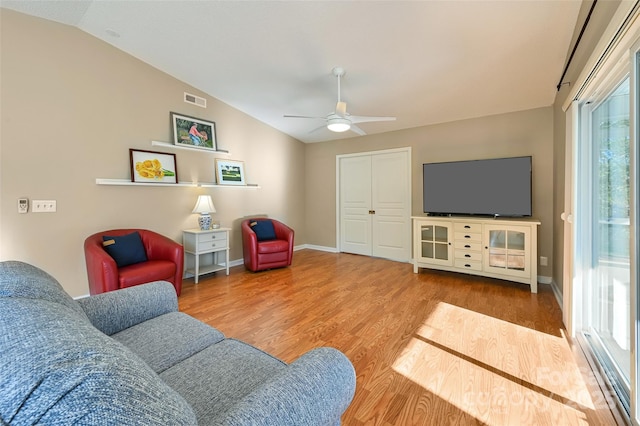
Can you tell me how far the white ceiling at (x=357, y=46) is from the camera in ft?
7.90

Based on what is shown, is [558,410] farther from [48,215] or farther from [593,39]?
[48,215]

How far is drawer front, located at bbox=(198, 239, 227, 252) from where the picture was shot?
154 inches

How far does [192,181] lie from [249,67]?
185 cm

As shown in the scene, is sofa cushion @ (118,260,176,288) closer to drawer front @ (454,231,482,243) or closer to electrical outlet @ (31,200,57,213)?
electrical outlet @ (31,200,57,213)

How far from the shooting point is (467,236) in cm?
384

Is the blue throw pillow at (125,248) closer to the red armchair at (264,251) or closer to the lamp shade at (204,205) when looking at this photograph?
the lamp shade at (204,205)

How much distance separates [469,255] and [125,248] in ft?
14.1

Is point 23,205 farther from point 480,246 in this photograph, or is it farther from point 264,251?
point 480,246

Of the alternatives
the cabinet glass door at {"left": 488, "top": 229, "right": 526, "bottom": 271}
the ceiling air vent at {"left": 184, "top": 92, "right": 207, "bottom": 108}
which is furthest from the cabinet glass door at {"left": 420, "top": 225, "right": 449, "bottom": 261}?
the ceiling air vent at {"left": 184, "top": 92, "right": 207, "bottom": 108}

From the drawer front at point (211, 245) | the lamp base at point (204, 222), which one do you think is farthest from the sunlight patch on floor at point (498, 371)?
the lamp base at point (204, 222)

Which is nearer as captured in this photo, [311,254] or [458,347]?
[458,347]

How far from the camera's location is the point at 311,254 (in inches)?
227

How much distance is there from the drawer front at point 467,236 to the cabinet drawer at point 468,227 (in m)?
0.04

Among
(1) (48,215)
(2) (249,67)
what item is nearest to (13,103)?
(1) (48,215)
